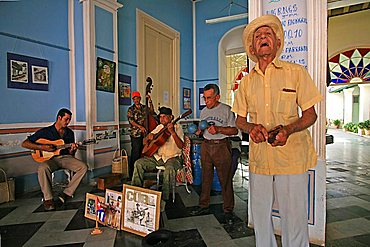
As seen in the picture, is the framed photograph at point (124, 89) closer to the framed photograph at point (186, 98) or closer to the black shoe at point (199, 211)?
the framed photograph at point (186, 98)

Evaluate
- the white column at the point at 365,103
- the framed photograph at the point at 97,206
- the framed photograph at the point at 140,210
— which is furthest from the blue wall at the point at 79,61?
the white column at the point at 365,103

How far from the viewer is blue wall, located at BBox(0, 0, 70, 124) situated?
10.9 ft

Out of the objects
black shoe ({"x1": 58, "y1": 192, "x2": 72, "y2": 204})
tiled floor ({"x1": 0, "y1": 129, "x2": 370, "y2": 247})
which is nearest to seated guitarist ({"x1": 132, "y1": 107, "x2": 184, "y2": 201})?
tiled floor ({"x1": 0, "y1": 129, "x2": 370, "y2": 247})

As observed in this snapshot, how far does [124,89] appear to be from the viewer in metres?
4.84

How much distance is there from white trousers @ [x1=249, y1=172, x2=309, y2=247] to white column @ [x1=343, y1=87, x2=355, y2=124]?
1817 centimetres

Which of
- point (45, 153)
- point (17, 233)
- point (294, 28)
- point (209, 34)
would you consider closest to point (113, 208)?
point (17, 233)

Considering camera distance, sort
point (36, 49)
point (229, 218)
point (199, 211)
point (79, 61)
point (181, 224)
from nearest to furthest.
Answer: point (181, 224), point (229, 218), point (199, 211), point (36, 49), point (79, 61)

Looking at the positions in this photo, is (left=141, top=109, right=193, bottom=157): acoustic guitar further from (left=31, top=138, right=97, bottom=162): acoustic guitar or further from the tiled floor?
(left=31, top=138, right=97, bottom=162): acoustic guitar

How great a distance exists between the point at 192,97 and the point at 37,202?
16.2 feet

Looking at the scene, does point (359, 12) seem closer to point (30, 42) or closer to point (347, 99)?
point (30, 42)

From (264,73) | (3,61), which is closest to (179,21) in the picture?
(3,61)

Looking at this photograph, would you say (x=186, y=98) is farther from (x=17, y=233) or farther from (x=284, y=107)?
(x=284, y=107)

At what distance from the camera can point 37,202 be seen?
323 cm

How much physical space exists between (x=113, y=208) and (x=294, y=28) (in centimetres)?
227
